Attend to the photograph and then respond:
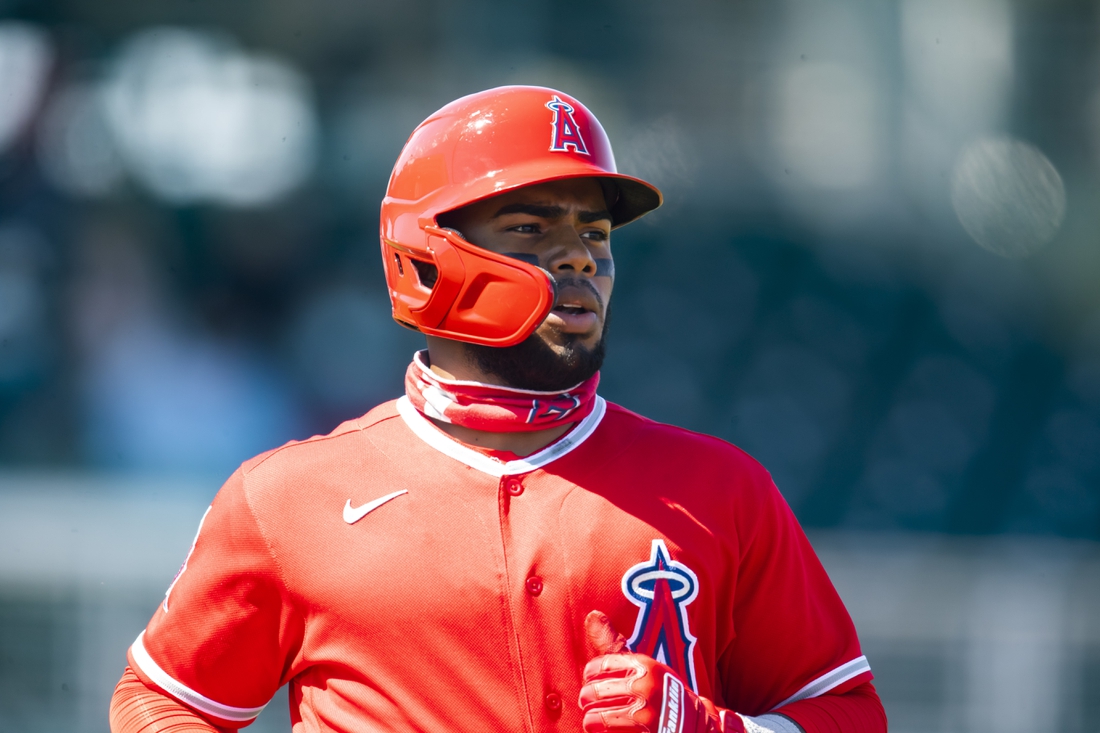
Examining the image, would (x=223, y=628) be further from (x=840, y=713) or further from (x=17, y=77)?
(x=17, y=77)

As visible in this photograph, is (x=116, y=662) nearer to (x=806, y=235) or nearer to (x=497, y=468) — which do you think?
(x=497, y=468)

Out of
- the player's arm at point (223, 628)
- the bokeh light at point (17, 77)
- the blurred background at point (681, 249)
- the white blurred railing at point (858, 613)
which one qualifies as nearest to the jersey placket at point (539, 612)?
the player's arm at point (223, 628)

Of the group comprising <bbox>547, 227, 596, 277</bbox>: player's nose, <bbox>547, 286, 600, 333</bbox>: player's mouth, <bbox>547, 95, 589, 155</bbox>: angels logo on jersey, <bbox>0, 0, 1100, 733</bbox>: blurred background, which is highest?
<bbox>547, 95, 589, 155</bbox>: angels logo on jersey

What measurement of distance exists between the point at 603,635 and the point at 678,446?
41cm

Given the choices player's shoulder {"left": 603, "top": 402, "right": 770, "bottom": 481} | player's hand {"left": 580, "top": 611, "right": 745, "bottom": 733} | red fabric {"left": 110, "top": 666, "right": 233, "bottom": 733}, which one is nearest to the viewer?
player's hand {"left": 580, "top": 611, "right": 745, "bottom": 733}

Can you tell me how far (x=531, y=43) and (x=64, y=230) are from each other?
97.7 inches

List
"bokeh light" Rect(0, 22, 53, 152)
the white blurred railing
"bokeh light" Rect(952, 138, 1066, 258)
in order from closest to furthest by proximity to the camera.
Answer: the white blurred railing → "bokeh light" Rect(0, 22, 53, 152) → "bokeh light" Rect(952, 138, 1066, 258)

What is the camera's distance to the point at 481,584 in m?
1.58

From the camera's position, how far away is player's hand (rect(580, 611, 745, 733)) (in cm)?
139

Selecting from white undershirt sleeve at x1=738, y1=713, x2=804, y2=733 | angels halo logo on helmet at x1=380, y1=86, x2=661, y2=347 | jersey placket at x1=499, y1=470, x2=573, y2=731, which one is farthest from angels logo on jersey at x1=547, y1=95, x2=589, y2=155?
white undershirt sleeve at x1=738, y1=713, x2=804, y2=733

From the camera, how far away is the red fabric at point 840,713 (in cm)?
157

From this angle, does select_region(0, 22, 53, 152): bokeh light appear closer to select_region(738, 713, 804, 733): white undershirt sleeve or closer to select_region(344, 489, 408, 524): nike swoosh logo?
select_region(344, 489, 408, 524): nike swoosh logo

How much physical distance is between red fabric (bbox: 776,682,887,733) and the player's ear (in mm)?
309

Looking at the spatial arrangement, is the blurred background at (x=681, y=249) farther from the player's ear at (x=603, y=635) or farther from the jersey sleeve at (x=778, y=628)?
the player's ear at (x=603, y=635)
